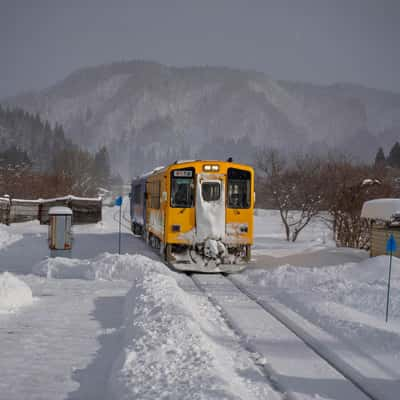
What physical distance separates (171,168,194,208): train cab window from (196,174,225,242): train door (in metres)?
0.24

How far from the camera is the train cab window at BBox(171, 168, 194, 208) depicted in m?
15.5

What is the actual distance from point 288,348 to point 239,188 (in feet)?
30.0

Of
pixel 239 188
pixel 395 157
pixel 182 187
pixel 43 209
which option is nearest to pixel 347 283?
Result: pixel 239 188

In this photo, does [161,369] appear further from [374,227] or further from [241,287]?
[374,227]

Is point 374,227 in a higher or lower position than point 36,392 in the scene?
higher

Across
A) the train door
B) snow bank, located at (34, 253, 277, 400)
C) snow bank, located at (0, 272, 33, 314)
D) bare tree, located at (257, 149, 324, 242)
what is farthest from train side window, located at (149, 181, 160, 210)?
bare tree, located at (257, 149, 324, 242)

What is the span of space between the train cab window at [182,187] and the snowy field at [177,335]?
8.37 feet

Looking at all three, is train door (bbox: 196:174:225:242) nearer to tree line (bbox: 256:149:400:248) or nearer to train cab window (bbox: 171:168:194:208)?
train cab window (bbox: 171:168:194:208)

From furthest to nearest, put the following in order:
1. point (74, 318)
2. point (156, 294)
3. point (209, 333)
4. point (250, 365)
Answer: point (156, 294), point (74, 318), point (209, 333), point (250, 365)

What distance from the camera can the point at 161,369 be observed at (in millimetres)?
5371

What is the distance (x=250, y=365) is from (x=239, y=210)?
9650 mm

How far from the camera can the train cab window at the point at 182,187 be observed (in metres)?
15.5

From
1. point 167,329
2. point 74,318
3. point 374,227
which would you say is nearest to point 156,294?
point 74,318

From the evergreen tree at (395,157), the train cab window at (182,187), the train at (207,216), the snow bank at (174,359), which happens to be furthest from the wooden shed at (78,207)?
the evergreen tree at (395,157)
